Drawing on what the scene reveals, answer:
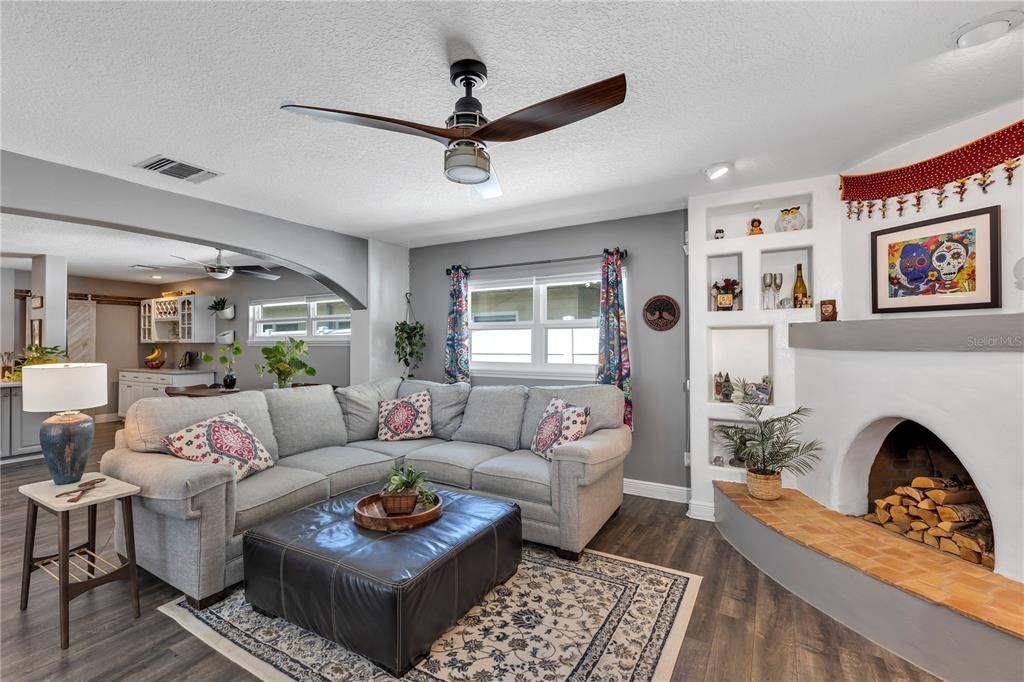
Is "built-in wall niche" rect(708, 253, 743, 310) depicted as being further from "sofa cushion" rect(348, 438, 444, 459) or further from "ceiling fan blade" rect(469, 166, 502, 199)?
"sofa cushion" rect(348, 438, 444, 459)

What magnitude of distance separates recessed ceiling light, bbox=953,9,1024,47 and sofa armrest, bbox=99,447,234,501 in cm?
370

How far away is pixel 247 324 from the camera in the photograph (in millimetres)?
7242

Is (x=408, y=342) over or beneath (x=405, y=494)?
over

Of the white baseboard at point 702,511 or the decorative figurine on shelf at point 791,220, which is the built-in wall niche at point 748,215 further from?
the white baseboard at point 702,511

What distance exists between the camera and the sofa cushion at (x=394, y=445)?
358cm

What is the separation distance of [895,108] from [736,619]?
2.66m

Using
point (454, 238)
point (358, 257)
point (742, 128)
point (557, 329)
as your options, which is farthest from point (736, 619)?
point (358, 257)

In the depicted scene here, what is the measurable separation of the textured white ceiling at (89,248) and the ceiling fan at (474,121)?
4.02 m

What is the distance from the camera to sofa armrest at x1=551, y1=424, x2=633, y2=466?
2832mm

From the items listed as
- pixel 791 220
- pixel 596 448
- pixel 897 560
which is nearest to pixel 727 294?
pixel 791 220

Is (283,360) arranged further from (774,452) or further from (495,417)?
(774,452)

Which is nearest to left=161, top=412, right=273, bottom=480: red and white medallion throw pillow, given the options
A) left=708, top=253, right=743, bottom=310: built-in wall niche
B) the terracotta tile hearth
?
the terracotta tile hearth

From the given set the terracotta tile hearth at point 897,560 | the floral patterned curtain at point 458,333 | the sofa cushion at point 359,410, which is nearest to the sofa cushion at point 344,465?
the sofa cushion at point 359,410

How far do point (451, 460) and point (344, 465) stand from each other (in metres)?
0.75
